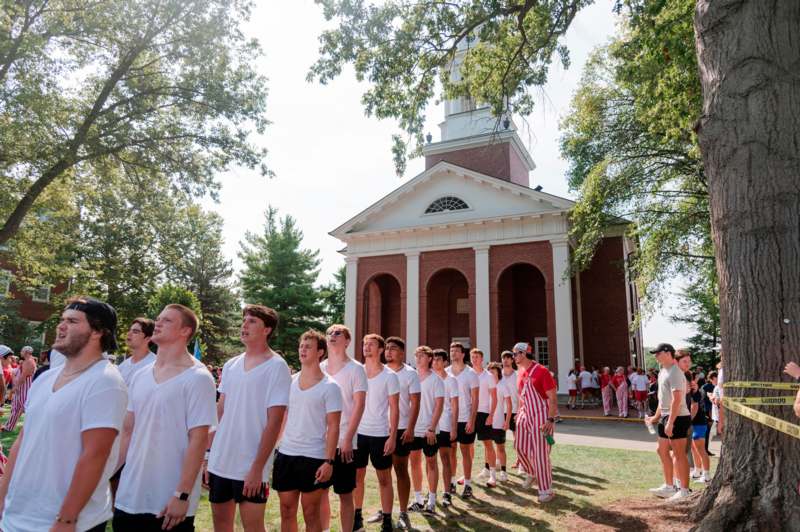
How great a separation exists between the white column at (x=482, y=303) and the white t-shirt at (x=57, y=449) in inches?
888

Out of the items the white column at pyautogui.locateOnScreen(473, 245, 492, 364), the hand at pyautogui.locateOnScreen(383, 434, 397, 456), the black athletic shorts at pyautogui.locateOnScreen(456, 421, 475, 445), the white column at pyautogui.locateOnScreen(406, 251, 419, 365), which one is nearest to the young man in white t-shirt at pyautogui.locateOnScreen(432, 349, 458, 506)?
the black athletic shorts at pyautogui.locateOnScreen(456, 421, 475, 445)

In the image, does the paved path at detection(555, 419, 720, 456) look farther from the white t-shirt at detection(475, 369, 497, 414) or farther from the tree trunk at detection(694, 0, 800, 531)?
the tree trunk at detection(694, 0, 800, 531)

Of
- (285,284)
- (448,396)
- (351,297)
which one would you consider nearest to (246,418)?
(448,396)

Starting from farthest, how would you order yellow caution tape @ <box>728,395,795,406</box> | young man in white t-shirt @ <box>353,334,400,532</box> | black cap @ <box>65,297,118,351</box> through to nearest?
1. young man in white t-shirt @ <box>353,334,400,532</box>
2. yellow caution tape @ <box>728,395,795,406</box>
3. black cap @ <box>65,297,118,351</box>

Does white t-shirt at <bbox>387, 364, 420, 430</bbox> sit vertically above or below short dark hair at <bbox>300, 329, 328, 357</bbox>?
below

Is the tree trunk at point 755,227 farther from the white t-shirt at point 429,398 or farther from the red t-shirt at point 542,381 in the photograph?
the white t-shirt at point 429,398

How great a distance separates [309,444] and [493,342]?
20.9 metres

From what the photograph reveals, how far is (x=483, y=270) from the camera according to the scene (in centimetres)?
2553

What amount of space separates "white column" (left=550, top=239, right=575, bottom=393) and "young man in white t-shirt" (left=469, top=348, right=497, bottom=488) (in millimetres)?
15177

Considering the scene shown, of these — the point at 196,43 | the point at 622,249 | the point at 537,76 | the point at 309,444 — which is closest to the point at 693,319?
the point at 622,249

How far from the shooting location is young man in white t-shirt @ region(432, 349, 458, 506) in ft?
22.8

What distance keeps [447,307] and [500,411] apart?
817 inches

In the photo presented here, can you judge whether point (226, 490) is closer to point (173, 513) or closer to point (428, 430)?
point (173, 513)

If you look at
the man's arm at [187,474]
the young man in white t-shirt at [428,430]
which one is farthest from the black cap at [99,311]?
the young man in white t-shirt at [428,430]
